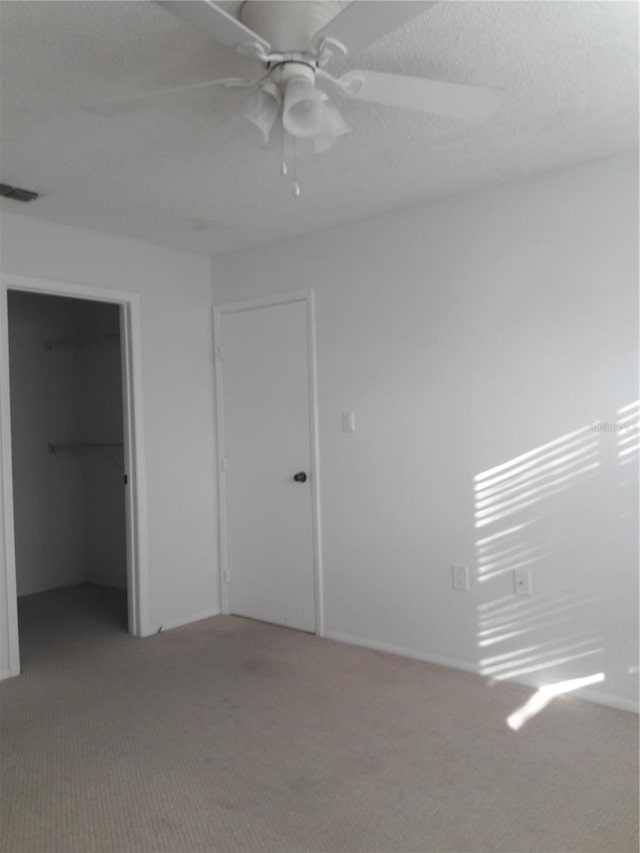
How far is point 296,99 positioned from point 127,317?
2.53 meters

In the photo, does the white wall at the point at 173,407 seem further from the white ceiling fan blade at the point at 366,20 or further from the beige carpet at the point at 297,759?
the white ceiling fan blade at the point at 366,20

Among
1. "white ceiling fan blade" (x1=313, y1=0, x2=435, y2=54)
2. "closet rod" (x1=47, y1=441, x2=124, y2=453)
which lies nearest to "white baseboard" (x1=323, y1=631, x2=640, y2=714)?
"closet rod" (x1=47, y1=441, x2=124, y2=453)

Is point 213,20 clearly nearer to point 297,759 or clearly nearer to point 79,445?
point 297,759

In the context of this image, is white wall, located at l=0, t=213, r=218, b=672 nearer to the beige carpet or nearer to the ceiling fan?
the beige carpet

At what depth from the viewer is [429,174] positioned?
3033 millimetres

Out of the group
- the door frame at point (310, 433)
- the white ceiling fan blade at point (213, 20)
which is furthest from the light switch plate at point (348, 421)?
the white ceiling fan blade at point (213, 20)

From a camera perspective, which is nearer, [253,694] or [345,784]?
[345,784]

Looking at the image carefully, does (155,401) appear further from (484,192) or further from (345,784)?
(345,784)

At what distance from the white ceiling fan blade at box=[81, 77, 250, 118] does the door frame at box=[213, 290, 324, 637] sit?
2162 millimetres

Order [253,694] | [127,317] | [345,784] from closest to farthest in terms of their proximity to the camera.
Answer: [345,784] < [253,694] < [127,317]

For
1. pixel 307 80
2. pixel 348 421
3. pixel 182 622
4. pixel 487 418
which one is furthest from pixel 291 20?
pixel 182 622

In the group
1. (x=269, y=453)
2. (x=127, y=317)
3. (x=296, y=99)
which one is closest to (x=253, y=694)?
(x=269, y=453)

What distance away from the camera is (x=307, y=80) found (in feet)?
5.73

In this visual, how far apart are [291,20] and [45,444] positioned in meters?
4.45
